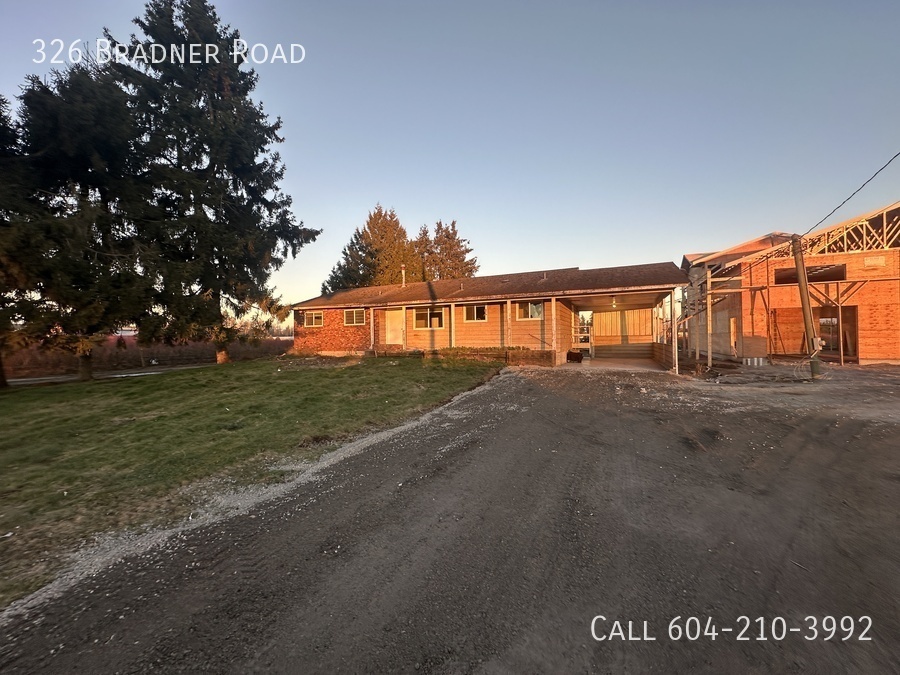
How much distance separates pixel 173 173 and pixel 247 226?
5.87 meters

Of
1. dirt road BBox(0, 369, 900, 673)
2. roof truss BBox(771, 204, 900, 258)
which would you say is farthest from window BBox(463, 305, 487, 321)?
dirt road BBox(0, 369, 900, 673)

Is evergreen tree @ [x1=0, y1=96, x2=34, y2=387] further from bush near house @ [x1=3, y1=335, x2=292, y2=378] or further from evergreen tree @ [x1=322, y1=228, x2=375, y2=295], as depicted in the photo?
evergreen tree @ [x1=322, y1=228, x2=375, y2=295]

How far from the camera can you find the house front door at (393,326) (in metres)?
21.9

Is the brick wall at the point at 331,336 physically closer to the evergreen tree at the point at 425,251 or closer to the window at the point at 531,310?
the window at the point at 531,310

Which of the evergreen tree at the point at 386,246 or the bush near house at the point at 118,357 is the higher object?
the evergreen tree at the point at 386,246

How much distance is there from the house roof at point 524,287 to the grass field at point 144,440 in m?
6.92

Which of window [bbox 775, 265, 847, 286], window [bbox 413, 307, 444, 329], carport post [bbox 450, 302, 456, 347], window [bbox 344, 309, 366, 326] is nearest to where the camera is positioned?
window [bbox 775, 265, 847, 286]

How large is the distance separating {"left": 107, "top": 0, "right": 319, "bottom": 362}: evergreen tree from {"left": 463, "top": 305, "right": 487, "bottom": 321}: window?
10279mm

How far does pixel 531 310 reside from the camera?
18.7 metres

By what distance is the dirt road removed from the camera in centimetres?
199

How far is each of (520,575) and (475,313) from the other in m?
17.7

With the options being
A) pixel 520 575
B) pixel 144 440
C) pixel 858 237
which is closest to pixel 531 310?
pixel 858 237

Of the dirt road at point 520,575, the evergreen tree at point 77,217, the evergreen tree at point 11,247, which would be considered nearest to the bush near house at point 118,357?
the evergreen tree at point 77,217

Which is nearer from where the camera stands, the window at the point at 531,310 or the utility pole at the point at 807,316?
the utility pole at the point at 807,316
